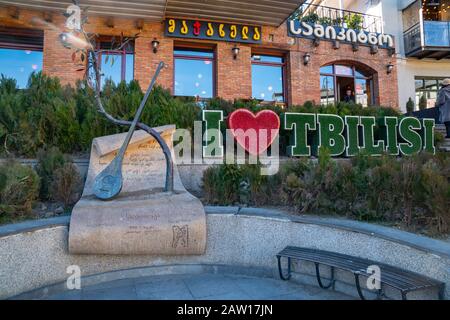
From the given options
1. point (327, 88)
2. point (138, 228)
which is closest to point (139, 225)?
point (138, 228)

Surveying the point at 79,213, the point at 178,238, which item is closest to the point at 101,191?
the point at 79,213

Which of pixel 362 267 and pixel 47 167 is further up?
pixel 47 167

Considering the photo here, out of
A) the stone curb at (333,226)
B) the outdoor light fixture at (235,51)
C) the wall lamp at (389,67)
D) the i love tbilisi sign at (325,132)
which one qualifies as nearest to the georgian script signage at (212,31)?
the outdoor light fixture at (235,51)

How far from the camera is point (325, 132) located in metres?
8.12

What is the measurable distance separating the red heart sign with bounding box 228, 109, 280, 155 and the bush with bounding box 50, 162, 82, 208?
11.0 feet

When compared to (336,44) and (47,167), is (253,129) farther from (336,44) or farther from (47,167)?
(336,44)

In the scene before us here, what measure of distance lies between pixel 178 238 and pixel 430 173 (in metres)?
3.23

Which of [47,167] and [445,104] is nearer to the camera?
[47,167]

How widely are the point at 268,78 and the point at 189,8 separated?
447 centimetres

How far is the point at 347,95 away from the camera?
52.9 feet

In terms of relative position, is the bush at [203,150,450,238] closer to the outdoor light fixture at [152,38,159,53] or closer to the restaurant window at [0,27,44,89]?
the outdoor light fixture at [152,38,159,53]

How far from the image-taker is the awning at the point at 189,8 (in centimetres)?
1061

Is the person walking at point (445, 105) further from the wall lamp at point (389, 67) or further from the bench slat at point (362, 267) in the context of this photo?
the bench slat at point (362, 267)

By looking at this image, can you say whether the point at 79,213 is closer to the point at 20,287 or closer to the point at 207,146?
the point at 20,287
